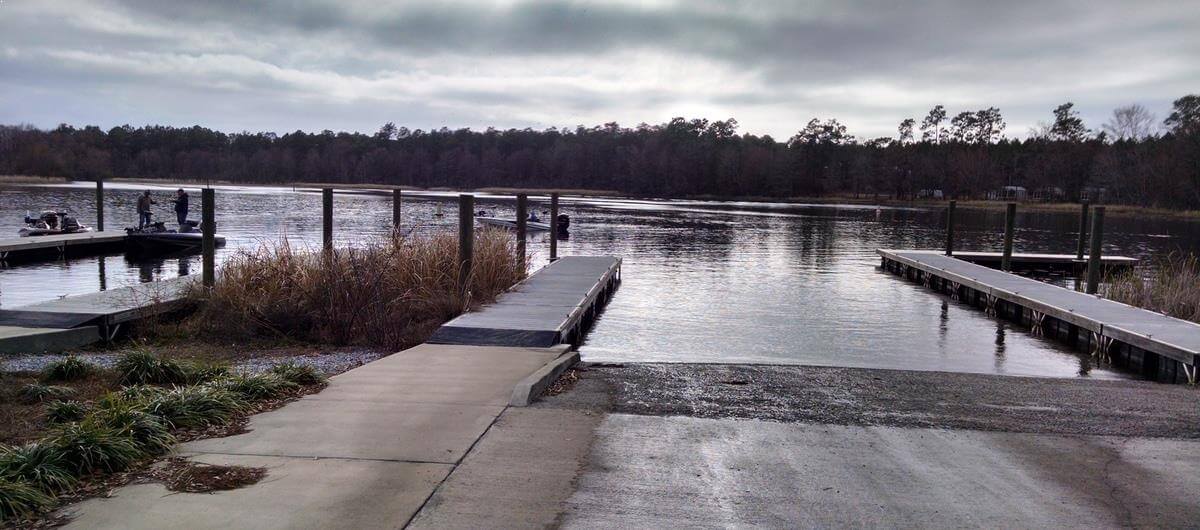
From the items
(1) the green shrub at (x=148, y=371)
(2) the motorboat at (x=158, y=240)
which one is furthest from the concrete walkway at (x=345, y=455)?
(2) the motorboat at (x=158, y=240)

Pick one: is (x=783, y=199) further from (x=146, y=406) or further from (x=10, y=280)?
(x=146, y=406)

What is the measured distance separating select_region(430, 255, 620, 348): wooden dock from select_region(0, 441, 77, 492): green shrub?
5.39 m

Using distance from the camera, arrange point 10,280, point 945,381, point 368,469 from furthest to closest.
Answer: point 10,280 < point 945,381 < point 368,469

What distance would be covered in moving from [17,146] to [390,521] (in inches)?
5192

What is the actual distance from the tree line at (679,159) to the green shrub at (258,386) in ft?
313

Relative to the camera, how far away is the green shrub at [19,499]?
412cm

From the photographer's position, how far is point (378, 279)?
11.7 meters

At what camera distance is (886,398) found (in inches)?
307

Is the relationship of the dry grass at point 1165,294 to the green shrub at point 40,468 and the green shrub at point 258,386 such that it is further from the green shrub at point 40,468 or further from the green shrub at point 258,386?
the green shrub at point 40,468

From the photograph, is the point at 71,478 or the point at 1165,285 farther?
the point at 1165,285

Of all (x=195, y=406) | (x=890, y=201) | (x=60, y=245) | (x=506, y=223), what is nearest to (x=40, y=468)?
(x=195, y=406)

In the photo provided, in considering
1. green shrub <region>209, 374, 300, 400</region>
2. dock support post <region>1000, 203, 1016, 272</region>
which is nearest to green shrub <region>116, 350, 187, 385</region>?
green shrub <region>209, 374, 300, 400</region>

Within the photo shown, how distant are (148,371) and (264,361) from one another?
203 centimetres

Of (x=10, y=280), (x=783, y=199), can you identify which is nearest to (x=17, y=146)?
(x=783, y=199)
